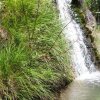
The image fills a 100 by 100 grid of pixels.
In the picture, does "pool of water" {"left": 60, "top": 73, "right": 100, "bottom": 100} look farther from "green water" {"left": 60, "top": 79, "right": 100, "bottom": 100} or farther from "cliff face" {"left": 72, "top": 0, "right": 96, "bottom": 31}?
"cliff face" {"left": 72, "top": 0, "right": 96, "bottom": 31}

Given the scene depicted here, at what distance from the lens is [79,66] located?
9500 millimetres

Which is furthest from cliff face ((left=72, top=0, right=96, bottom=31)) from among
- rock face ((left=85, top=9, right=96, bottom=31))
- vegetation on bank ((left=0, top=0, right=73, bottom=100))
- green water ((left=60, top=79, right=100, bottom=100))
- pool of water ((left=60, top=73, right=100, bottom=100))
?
vegetation on bank ((left=0, top=0, right=73, bottom=100))

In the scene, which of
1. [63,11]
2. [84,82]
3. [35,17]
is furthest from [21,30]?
[63,11]

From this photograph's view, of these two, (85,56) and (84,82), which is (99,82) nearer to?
(84,82)

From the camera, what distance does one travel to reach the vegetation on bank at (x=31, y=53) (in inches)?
235

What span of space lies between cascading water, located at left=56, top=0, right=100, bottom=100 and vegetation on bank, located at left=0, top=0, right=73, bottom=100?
271 mm

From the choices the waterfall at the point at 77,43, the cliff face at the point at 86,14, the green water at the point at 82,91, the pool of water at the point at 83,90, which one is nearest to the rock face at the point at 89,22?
the cliff face at the point at 86,14

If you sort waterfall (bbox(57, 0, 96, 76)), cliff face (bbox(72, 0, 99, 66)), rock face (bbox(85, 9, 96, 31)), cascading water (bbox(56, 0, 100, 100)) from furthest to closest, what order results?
rock face (bbox(85, 9, 96, 31)) → cliff face (bbox(72, 0, 99, 66)) → waterfall (bbox(57, 0, 96, 76)) → cascading water (bbox(56, 0, 100, 100))

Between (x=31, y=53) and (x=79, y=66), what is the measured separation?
3225mm

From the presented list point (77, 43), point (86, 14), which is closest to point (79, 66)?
point (77, 43)

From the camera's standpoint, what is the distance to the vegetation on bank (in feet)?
19.6

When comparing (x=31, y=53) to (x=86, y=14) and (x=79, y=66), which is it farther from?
(x=86, y=14)

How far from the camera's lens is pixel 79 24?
35.1 ft

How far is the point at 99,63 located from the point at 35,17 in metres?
3.71
